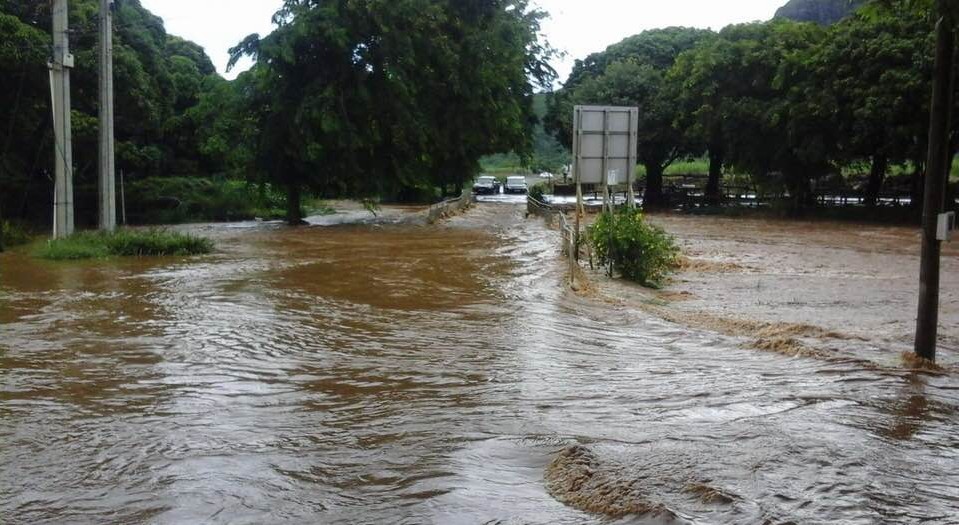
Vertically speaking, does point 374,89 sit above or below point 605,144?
above

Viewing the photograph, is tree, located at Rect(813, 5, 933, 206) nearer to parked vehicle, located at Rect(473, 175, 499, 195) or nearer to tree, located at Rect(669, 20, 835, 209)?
tree, located at Rect(669, 20, 835, 209)

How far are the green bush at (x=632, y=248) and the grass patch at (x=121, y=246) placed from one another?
9494 millimetres

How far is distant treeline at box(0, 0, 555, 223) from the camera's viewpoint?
2888 cm

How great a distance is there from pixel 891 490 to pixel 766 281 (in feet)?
39.4

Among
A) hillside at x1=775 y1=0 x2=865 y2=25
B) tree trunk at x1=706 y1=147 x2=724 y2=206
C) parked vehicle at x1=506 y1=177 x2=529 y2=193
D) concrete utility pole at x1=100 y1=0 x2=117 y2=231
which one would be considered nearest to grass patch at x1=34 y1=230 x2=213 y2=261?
concrete utility pole at x1=100 y1=0 x2=117 y2=231

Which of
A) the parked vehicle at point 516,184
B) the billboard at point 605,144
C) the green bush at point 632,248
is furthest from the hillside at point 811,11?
the green bush at point 632,248

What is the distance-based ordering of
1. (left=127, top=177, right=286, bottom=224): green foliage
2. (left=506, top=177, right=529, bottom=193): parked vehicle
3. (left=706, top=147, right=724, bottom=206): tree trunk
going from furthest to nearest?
(left=506, top=177, right=529, bottom=193): parked vehicle → (left=706, top=147, right=724, bottom=206): tree trunk → (left=127, top=177, right=286, bottom=224): green foliage

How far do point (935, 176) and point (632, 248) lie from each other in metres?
7.77

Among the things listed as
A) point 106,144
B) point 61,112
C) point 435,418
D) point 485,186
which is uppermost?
point 61,112

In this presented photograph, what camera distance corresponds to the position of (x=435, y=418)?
7.27 m

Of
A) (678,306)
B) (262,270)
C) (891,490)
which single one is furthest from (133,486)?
(262,270)

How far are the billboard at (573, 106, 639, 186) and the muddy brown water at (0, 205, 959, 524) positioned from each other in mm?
4703

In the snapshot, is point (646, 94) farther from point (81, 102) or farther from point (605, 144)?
point (605, 144)

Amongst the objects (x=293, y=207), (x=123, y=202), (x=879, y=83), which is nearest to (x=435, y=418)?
Result: (x=293, y=207)
